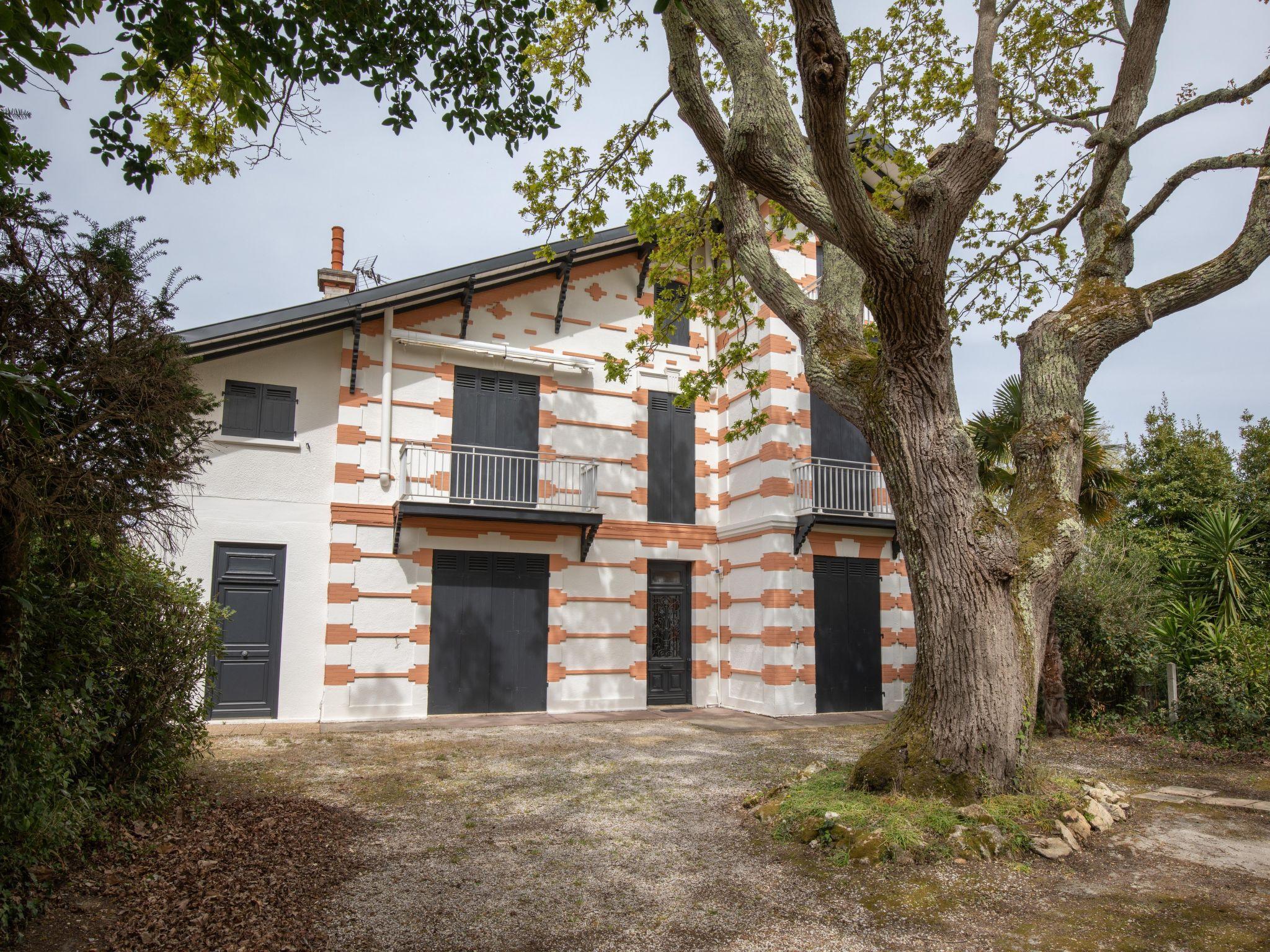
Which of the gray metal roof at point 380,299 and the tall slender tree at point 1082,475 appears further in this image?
the gray metal roof at point 380,299

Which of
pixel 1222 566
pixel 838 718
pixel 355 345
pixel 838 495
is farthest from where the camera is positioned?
pixel 838 495

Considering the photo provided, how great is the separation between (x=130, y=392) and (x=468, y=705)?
9.15m

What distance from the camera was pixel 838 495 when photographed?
14.4 m

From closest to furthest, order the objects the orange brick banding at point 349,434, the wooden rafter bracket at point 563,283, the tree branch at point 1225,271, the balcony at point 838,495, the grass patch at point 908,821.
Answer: the grass patch at point 908,821, the tree branch at point 1225,271, the orange brick banding at point 349,434, the balcony at point 838,495, the wooden rafter bracket at point 563,283

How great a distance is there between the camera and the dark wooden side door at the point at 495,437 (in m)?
13.3

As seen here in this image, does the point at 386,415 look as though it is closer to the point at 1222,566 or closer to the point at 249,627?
the point at 249,627

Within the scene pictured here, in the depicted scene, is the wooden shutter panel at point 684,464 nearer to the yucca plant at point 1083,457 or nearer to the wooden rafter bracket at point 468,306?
the wooden rafter bracket at point 468,306

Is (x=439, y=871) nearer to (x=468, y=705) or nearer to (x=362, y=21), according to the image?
(x=362, y=21)

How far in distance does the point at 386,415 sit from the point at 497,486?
2074mm

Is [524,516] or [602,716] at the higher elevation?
[524,516]

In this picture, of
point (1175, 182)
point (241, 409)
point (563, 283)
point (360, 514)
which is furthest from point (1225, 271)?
point (241, 409)

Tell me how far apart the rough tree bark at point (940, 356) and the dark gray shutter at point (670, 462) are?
7.48 meters

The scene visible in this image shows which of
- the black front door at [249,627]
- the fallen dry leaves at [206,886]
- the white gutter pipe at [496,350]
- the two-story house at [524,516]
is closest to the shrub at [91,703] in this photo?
the fallen dry leaves at [206,886]

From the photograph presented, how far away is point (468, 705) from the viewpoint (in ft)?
42.3
